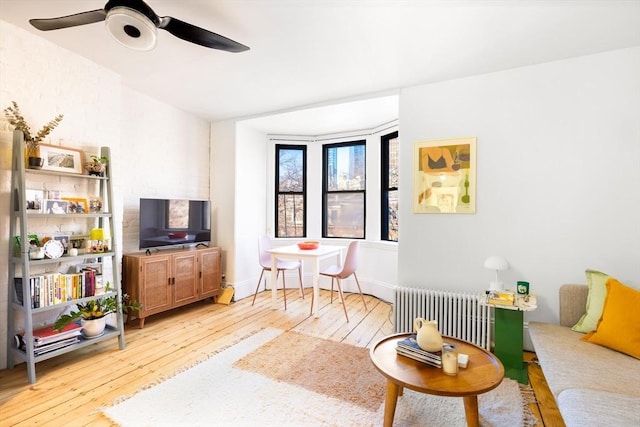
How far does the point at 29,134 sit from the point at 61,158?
0.28 meters

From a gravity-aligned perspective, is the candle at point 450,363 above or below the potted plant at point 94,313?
above

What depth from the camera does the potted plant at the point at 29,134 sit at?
229 centimetres

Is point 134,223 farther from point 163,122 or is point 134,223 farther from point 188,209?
point 163,122

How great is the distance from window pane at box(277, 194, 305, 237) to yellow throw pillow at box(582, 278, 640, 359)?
12.5ft

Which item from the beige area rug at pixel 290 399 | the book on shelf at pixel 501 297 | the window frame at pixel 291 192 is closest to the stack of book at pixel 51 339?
the beige area rug at pixel 290 399

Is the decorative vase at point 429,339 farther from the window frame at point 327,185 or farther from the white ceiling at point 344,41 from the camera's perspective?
the window frame at point 327,185

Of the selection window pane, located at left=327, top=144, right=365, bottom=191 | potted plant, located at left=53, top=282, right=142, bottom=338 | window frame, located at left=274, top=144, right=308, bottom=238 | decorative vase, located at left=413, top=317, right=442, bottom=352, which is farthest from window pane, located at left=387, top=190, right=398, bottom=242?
potted plant, located at left=53, top=282, right=142, bottom=338

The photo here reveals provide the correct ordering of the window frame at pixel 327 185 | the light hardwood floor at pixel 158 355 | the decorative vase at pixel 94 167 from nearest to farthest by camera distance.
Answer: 1. the light hardwood floor at pixel 158 355
2. the decorative vase at pixel 94 167
3. the window frame at pixel 327 185

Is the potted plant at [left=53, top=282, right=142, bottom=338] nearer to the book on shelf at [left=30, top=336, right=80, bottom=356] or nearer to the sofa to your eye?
the book on shelf at [left=30, top=336, right=80, bottom=356]

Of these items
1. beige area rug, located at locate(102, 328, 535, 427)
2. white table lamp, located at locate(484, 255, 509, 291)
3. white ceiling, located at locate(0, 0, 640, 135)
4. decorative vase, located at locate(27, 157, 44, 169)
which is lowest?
beige area rug, located at locate(102, 328, 535, 427)

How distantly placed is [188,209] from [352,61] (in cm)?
262

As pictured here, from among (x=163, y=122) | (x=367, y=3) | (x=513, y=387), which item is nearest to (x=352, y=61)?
(x=367, y=3)

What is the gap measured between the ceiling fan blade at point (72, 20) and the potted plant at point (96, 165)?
3.70 feet

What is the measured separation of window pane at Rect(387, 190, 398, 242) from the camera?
441cm
